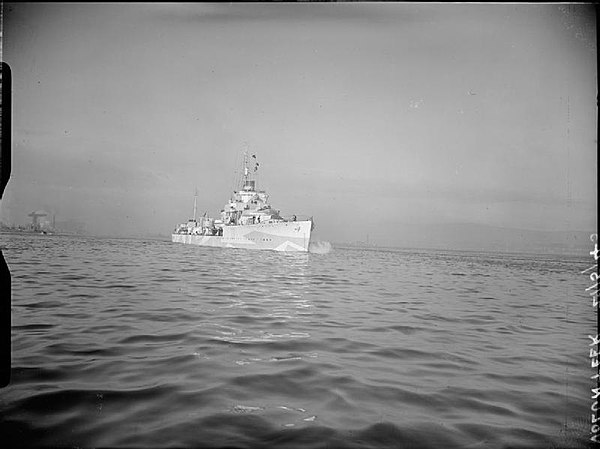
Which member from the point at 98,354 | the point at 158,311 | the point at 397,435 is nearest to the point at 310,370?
the point at 397,435

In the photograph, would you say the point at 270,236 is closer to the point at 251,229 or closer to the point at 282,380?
the point at 251,229

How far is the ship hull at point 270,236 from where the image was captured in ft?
102

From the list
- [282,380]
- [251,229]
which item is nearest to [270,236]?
[251,229]

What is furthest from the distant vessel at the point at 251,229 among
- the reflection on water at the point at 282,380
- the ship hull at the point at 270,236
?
the reflection on water at the point at 282,380

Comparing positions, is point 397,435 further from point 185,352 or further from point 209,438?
point 185,352

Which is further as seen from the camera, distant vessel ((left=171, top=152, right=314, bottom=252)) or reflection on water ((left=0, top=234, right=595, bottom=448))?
distant vessel ((left=171, top=152, right=314, bottom=252))

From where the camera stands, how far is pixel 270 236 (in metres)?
32.7

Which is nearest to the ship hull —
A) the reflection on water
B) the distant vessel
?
the distant vessel

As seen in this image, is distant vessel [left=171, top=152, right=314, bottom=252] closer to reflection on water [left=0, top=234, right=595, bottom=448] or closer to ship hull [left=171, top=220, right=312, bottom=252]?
ship hull [left=171, top=220, right=312, bottom=252]

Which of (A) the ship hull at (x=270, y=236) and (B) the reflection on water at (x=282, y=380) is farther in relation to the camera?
(A) the ship hull at (x=270, y=236)

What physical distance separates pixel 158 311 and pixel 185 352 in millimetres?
1966

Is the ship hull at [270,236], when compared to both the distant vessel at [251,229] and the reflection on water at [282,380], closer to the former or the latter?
the distant vessel at [251,229]

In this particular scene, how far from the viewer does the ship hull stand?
31.0 meters

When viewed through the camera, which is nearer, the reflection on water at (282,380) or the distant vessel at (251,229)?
the reflection on water at (282,380)
